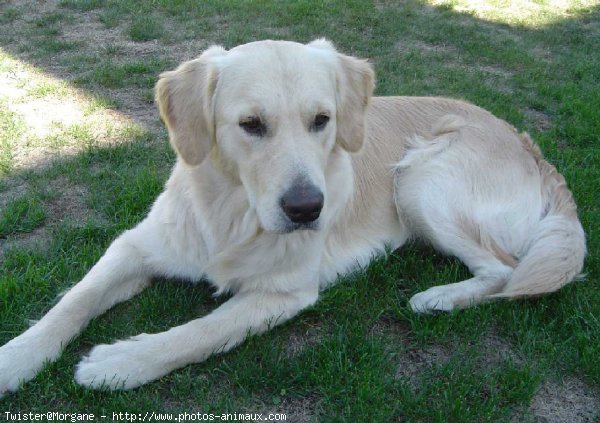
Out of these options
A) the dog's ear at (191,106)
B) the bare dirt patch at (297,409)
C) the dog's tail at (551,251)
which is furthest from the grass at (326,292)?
the dog's ear at (191,106)

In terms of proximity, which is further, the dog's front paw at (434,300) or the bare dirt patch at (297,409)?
the dog's front paw at (434,300)

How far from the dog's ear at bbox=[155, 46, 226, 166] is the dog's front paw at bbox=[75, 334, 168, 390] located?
84 cm

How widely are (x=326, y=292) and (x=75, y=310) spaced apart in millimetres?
1210

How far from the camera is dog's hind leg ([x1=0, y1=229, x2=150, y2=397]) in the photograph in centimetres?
230

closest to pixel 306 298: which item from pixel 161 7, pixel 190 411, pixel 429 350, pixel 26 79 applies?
pixel 429 350

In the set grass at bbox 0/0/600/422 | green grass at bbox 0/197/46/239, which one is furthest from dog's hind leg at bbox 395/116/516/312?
green grass at bbox 0/197/46/239

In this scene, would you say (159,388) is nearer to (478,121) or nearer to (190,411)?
(190,411)

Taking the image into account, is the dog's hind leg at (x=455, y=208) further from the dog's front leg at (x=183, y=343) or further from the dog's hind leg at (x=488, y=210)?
the dog's front leg at (x=183, y=343)

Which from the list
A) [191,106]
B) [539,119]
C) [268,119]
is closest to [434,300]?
[268,119]

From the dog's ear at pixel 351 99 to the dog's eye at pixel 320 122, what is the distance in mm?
202

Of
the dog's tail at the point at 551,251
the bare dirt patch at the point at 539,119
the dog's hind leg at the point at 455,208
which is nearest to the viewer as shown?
the dog's tail at the point at 551,251

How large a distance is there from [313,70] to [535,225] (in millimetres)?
1665

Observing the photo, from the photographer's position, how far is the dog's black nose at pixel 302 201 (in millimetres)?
2293

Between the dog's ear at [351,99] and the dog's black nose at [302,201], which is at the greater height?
the dog's ear at [351,99]
